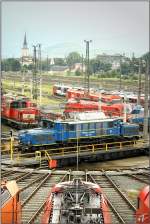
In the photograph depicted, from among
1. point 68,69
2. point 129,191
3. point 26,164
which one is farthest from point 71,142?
point 68,69

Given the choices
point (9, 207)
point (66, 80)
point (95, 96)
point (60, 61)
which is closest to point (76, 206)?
point (9, 207)

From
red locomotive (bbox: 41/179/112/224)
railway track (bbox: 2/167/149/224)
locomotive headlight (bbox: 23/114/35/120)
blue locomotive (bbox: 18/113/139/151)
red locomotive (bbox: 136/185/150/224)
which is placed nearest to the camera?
red locomotive (bbox: 136/185/150/224)

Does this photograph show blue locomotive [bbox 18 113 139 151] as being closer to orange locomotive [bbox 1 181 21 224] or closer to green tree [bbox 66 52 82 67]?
orange locomotive [bbox 1 181 21 224]

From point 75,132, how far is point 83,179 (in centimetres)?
473

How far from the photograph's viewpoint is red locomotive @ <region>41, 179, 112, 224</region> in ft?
17.5

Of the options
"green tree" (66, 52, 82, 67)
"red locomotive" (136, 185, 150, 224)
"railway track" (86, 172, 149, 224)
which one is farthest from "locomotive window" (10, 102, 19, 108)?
"green tree" (66, 52, 82, 67)

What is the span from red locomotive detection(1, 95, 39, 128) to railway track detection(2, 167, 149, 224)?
8407mm

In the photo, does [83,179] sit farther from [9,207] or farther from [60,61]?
[60,61]

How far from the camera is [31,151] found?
14906 millimetres

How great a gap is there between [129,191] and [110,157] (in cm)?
555

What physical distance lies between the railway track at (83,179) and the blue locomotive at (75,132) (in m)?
2.69

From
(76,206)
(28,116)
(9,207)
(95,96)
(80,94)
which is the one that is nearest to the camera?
(76,206)

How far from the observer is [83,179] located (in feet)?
36.8

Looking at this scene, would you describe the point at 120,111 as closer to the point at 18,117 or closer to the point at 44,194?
the point at 18,117
